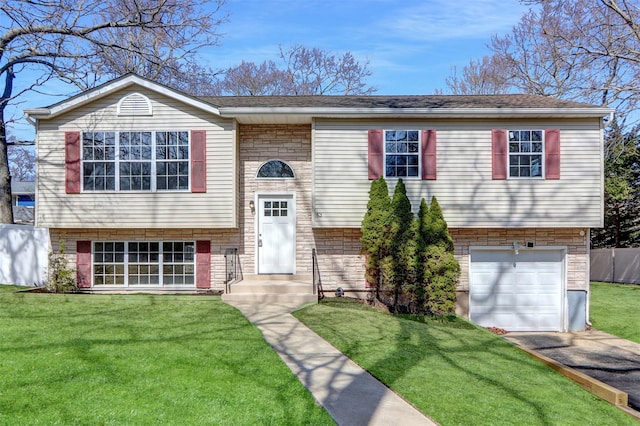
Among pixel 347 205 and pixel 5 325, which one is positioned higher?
pixel 347 205

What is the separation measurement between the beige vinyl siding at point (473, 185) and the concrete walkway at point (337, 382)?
13.7 feet

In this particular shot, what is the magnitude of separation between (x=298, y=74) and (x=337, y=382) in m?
26.2

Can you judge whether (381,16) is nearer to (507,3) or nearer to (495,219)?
(507,3)

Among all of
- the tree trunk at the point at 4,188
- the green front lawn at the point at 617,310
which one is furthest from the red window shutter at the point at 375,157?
the tree trunk at the point at 4,188

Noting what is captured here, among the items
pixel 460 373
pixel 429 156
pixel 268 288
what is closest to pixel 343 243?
pixel 268 288

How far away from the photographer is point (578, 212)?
1161 cm

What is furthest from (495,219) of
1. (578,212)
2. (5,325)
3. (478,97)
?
(5,325)

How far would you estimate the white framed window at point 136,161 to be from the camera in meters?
11.6

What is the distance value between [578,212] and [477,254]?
2.54m

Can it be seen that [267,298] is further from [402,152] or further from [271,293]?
[402,152]

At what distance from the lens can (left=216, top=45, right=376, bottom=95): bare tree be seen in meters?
29.1

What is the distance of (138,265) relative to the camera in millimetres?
12188

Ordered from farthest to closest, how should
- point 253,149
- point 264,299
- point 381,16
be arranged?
1. point 381,16
2. point 253,149
3. point 264,299

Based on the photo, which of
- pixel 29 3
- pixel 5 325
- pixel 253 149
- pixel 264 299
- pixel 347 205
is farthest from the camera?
pixel 29 3
